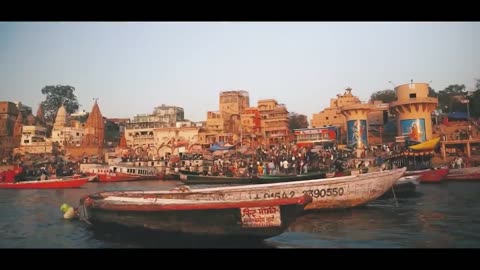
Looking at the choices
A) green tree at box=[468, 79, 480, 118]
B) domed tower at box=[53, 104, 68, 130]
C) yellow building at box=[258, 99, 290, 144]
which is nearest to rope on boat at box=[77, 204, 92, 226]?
domed tower at box=[53, 104, 68, 130]

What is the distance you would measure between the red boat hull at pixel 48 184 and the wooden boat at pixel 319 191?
0.63m

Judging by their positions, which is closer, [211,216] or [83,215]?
[211,216]

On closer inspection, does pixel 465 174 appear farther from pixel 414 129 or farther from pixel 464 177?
pixel 414 129

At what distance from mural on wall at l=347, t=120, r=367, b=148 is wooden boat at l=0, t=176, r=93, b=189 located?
10.2 feet

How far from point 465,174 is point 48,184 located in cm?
483

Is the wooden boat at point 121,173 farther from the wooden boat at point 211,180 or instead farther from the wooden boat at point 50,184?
the wooden boat at point 211,180

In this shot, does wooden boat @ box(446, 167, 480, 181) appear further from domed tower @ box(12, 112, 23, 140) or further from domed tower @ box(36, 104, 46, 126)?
domed tower @ box(12, 112, 23, 140)

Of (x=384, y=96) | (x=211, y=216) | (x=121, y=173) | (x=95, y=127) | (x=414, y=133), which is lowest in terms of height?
(x=211, y=216)

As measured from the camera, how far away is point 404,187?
14.7ft

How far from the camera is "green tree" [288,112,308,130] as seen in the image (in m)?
4.34

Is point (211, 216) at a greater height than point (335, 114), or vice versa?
point (335, 114)

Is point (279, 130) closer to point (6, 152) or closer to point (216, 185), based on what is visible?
point (216, 185)

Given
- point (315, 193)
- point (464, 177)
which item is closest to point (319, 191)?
point (315, 193)
